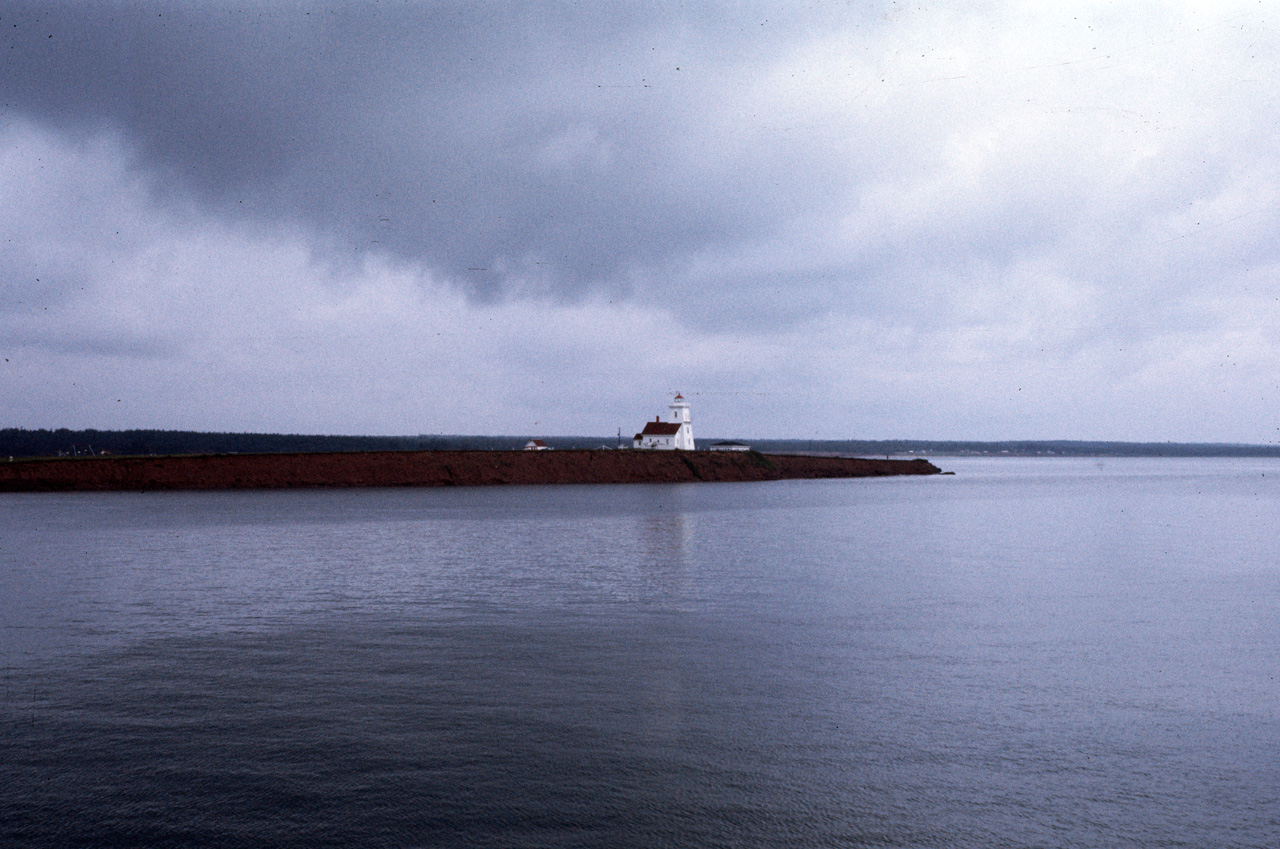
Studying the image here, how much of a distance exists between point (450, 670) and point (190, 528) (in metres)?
38.7

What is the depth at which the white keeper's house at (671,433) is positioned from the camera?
5143 inches

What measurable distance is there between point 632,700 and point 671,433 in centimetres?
11448

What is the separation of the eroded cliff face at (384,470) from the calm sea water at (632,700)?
192 ft

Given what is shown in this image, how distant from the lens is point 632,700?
55.6ft

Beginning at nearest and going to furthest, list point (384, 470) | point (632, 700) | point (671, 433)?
point (632, 700) < point (384, 470) < point (671, 433)

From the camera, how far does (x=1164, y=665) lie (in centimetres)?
2052

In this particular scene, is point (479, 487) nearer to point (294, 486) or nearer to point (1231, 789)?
point (294, 486)

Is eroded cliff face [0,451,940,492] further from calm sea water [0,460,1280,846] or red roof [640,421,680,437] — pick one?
calm sea water [0,460,1280,846]

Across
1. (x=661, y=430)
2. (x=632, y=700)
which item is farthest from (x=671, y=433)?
(x=632, y=700)

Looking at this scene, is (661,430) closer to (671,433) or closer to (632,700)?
(671,433)

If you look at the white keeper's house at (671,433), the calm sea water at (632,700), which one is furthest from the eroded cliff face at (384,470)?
the calm sea water at (632,700)

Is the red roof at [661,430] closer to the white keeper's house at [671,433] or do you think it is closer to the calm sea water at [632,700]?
the white keeper's house at [671,433]

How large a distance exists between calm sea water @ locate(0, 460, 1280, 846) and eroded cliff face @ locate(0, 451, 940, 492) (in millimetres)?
58624

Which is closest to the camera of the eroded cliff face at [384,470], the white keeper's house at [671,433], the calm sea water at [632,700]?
the calm sea water at [632,700]
